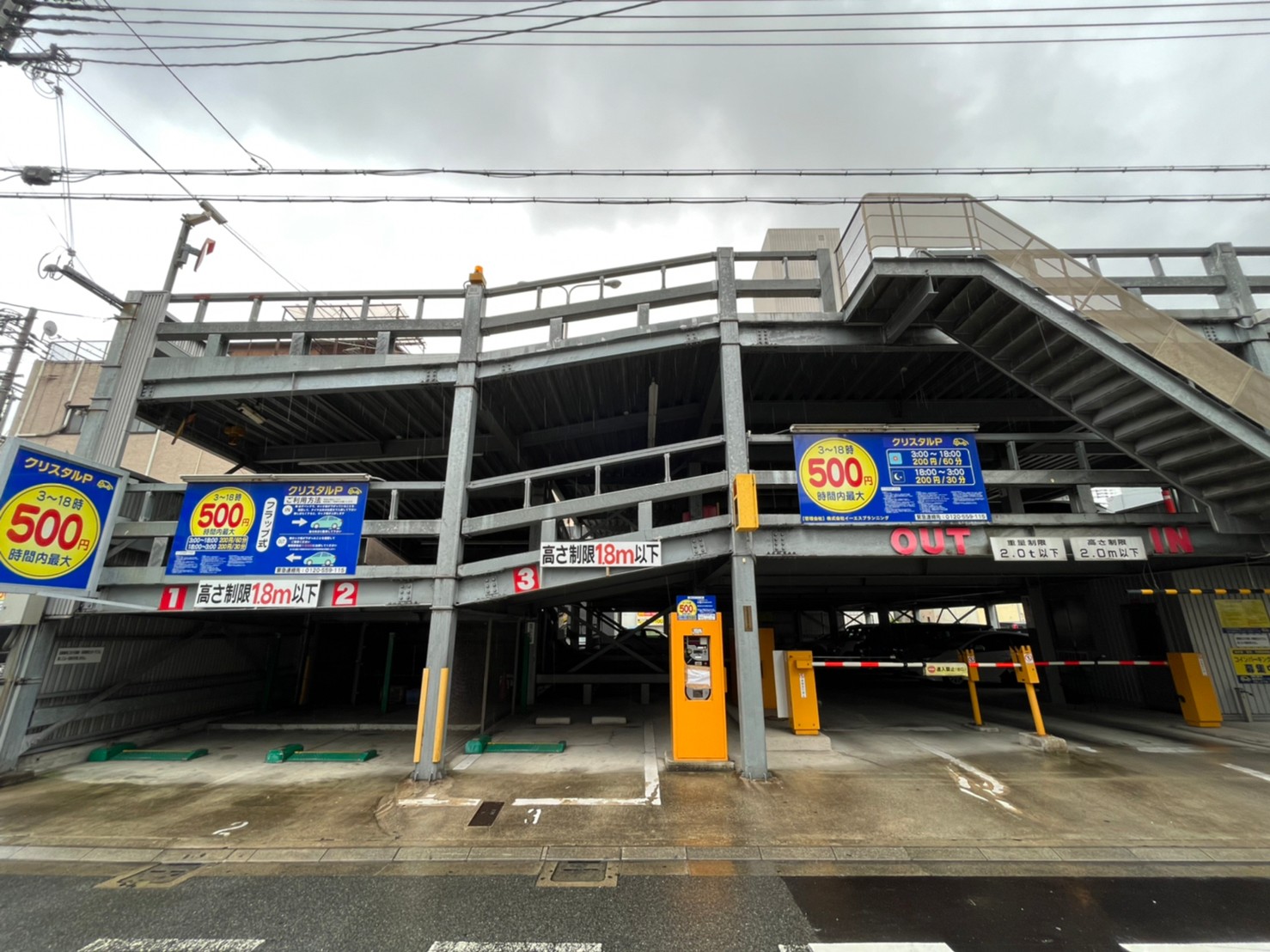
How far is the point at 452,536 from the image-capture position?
8328 mm

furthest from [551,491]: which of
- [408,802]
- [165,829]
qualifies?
[165,829]

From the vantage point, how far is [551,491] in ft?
48.8

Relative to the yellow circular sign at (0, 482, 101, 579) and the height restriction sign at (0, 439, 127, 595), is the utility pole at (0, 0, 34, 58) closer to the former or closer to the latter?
the height restriction sign at (0, 439, 127, 595)

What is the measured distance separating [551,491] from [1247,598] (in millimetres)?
15874

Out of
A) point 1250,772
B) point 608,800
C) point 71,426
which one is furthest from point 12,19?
point 1250,772

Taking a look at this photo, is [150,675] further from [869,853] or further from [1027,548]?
[1027,548]

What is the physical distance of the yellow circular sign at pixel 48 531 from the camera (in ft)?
23.8

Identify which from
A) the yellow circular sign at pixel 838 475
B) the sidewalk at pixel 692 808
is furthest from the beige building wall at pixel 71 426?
the yellow circular sign at pixel 838 475

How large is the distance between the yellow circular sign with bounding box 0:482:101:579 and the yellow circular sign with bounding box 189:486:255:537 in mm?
1341

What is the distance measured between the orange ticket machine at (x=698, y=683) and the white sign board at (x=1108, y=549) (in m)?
5.85

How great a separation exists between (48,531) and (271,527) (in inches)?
111

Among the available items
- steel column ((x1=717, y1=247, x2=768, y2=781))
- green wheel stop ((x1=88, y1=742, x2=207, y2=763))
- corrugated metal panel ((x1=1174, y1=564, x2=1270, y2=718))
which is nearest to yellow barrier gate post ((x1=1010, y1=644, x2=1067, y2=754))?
steel column ((x1=717, y1=247, x2=768, y2=781))

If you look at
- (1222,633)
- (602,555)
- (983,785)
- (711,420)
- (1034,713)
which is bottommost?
(983,785)

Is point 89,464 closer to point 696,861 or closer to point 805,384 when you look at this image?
point 696,861
